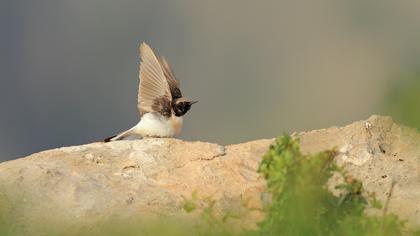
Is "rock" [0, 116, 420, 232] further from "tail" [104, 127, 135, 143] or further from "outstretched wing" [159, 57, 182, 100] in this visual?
"outstretched wing" [159, 57, 182, 100]

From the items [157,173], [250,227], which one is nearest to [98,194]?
[157,173]

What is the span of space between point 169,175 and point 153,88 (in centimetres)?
228

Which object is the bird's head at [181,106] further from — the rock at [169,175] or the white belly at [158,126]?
the rock at [169,175]

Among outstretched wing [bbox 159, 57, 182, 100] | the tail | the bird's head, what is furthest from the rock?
outstretched wing [bbox 159, 57, 182, 100]

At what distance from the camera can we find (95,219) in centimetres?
730

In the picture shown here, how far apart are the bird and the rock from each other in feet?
2.94

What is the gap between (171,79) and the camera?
1066cm

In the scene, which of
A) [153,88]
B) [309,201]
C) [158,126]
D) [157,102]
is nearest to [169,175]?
[158,126]

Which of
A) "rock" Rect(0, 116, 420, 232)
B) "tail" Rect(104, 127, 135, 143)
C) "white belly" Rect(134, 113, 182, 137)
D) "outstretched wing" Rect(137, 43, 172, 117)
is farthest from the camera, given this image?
"outstretched wing" Rect(137, 43, 172, 117)

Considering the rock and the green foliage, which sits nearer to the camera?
the green foliage

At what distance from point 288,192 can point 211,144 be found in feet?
11.0

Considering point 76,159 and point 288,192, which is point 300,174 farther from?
point 76,159

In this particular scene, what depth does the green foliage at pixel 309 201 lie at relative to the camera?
18.3 ft

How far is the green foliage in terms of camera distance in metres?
5.57
